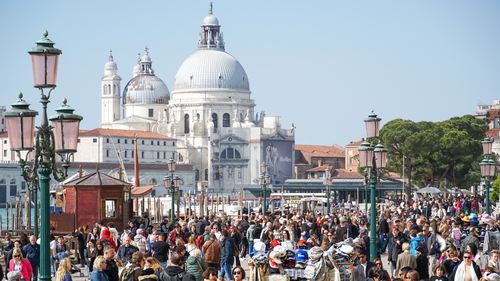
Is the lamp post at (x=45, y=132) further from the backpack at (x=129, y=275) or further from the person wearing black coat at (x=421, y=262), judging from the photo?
the person wearing black coat at (x=421, y=262)

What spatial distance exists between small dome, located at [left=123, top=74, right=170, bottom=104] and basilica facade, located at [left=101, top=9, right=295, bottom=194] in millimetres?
112

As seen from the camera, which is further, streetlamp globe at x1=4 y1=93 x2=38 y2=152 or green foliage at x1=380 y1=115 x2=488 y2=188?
A: green foliage at x1=380 y1=115 x2=488 y2=188

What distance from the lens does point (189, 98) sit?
123 meters

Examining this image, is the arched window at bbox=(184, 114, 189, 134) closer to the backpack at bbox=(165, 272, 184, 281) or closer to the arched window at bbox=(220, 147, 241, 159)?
the arched window at bbox=(220, 147, 241, 159)

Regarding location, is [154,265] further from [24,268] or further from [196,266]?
[24,268]

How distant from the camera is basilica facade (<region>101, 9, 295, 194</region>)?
4614 inches

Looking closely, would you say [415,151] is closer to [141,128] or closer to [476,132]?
[476,132]

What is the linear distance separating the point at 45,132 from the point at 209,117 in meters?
111

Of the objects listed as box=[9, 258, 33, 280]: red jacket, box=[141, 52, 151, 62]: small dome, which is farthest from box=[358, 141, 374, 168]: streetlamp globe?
box=[141, 52, 151, 62]: small dome

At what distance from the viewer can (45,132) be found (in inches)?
449

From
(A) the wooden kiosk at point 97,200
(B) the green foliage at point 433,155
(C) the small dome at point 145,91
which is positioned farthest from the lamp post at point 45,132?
(C) the small dome at point 145,91

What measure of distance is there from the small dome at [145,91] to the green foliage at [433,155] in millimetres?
58755

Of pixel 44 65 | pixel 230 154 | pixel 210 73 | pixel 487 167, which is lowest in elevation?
pixel 487 167

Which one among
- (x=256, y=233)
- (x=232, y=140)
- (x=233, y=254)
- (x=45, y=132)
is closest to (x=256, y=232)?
(x=256, y=233)
